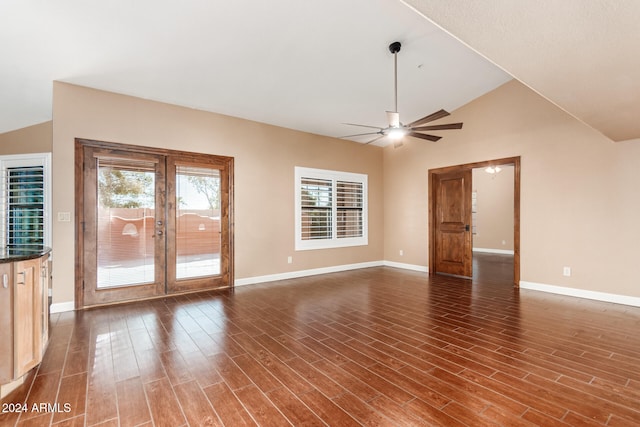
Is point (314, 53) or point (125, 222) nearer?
point (314, 53)

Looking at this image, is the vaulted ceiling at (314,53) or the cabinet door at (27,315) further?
the cabinet door at (27,315)

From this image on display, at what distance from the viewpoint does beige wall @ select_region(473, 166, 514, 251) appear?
9.34 meters

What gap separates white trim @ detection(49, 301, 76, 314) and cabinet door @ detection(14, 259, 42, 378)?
177cm

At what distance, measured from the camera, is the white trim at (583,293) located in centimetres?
413

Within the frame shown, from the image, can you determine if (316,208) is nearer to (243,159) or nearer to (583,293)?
(243,159)

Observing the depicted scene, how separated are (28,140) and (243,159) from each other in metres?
3.49

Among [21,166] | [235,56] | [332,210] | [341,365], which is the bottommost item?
[341,365]

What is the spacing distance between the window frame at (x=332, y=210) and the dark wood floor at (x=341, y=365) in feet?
6.79

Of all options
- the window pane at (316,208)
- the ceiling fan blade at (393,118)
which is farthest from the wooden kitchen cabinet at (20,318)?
the window pane at (316,208)

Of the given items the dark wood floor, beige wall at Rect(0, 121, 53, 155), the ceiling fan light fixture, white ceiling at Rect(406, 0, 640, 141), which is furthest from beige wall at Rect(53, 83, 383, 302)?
white ceiling at Rect(406, 0, 640, 141)

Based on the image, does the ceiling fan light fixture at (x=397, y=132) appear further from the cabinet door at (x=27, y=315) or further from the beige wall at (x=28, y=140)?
the beige wall at (x=28, y=140)

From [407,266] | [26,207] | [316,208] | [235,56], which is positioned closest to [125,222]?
[26,207]

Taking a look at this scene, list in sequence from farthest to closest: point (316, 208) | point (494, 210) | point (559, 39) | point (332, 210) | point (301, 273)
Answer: point (494, 210) → point (332, 210) → point (316, 208) → point (301, 273) → point (559, 39)

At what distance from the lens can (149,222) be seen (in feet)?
14.8
